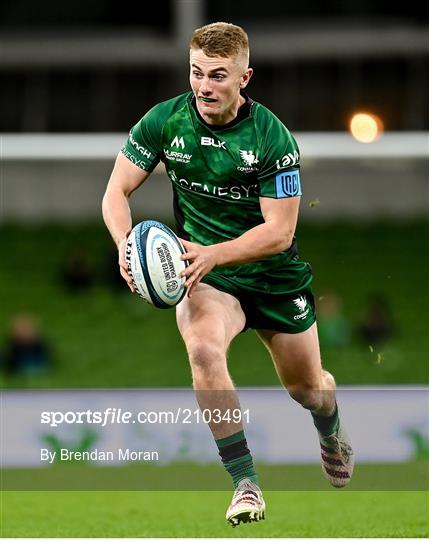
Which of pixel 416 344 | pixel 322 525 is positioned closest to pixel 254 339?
pixel 416 344

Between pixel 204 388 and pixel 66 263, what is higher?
pixel 204 388

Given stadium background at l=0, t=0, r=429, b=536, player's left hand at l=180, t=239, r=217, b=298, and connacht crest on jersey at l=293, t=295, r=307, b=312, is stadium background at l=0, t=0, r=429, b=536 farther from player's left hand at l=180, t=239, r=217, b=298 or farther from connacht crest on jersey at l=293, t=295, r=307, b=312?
player's left hand at l=180, t=239, r=217, b=298

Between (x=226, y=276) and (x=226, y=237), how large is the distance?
19 cm

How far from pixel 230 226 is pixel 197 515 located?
213cm

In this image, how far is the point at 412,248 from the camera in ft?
39.1

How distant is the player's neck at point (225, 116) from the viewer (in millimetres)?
4727

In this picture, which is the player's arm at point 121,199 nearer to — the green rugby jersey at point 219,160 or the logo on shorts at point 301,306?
the green rugby jersey at point 219,160

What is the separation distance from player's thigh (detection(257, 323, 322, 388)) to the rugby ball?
2.43 ft

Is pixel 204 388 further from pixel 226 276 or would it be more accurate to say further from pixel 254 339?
pixel 254 339

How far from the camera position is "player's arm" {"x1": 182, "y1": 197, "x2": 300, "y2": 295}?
453 centimetres

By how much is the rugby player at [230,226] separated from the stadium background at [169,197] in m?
0.49

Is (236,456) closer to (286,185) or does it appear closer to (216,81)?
(286,185)

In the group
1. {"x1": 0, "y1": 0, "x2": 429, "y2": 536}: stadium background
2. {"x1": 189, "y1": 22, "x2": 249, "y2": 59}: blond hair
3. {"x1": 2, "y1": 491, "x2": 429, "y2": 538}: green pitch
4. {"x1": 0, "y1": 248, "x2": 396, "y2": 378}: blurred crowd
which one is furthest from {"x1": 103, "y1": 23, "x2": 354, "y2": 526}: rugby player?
{"x1": 0, "y1": 248, "x2": 396, "y2": 378}: blurred crowd

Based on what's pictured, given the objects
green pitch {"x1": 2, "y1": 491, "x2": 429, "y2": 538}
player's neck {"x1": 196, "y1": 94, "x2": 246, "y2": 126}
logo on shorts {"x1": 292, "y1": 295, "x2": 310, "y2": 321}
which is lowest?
green pitch {"x1": 2, "y1": 491, "x2": 429, "y2": 538}
